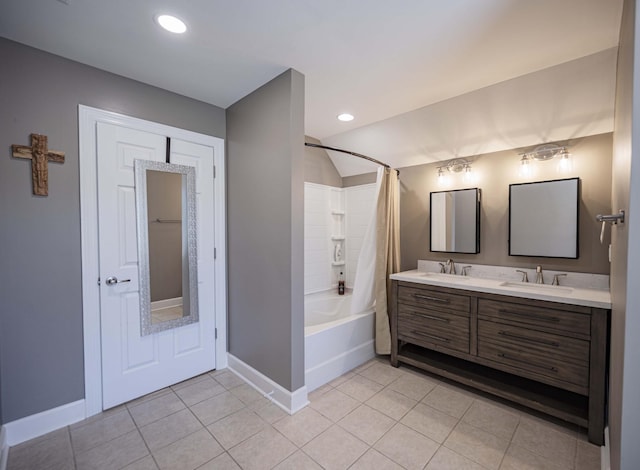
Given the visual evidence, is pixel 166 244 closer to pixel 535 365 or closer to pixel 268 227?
pixel 268 227

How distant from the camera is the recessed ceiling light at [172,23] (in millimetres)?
1575

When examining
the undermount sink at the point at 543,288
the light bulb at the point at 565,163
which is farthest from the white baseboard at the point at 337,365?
the light bulb at the point at 565,163

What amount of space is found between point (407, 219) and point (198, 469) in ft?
9.59

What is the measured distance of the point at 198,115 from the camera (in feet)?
8.46

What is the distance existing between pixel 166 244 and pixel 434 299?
7.84 ft

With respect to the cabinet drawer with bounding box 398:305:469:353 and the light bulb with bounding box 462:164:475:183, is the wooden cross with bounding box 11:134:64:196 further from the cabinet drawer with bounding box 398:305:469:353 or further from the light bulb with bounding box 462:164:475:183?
the light bulb with bounding box 462:164:475:183

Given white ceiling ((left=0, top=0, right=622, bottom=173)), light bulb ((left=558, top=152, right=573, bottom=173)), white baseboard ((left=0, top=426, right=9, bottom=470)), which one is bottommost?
white baseboard ((left=0, top=426, right=9, bottom=470))

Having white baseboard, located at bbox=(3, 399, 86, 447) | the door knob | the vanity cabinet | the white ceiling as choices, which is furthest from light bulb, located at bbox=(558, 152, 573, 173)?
white baseboard, located at bbox=(3, 399, 86, 447)

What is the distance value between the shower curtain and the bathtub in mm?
127

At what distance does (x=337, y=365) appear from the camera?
2600 mm

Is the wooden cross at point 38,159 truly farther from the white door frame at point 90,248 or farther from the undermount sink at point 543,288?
the undermount sink at point 543,288

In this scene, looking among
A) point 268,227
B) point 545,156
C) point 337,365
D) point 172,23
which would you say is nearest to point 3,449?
point 268,227

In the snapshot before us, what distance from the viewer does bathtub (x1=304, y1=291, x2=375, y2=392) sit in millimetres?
2381

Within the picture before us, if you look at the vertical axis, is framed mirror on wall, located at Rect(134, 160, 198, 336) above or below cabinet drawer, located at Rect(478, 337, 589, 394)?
above
